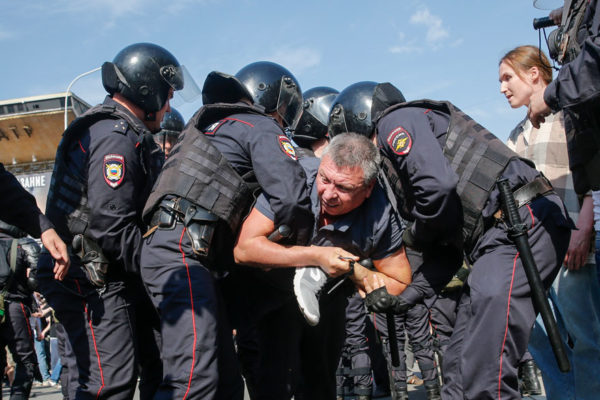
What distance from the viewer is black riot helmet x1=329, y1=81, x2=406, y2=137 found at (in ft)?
11.0

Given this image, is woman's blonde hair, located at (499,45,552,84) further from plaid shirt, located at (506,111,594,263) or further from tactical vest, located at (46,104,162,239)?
tactical vest, located at (46,104,162,239)

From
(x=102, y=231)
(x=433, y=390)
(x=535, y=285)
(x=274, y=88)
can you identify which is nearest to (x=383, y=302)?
(x=535, y=285)

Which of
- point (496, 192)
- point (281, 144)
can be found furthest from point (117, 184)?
point (496, 192)

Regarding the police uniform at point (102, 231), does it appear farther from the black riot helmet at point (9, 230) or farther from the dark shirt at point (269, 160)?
the black riot helmet at point (9, 230)

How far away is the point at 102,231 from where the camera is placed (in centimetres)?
307

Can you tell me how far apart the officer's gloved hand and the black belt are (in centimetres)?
77

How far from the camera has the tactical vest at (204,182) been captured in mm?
2662

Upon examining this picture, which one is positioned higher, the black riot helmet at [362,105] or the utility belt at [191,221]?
the black riot helmet at [362,105]

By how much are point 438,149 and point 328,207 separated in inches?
25.2

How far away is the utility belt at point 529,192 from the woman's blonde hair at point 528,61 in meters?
0.93

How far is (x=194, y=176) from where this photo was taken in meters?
2.69

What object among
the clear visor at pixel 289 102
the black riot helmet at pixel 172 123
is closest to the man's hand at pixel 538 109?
the clear visor at pixel 289 102

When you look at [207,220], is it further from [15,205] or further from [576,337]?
[576,337]

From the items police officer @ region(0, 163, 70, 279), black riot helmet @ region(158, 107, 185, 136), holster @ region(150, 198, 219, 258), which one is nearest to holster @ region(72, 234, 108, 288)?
police officer @ region(0, 163, 70, 279)
